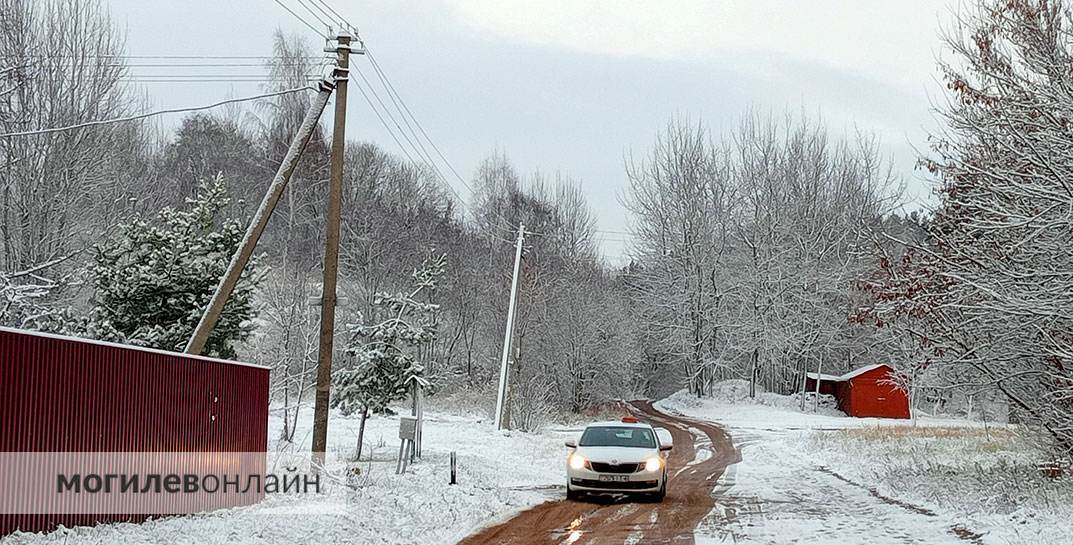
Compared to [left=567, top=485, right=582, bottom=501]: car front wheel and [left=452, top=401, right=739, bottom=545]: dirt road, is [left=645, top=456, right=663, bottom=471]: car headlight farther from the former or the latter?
[left=567, top=485, right=582, bottom=501]: car front wheel

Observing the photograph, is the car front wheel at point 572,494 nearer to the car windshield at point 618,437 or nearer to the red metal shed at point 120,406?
the car windshield at point 618,437

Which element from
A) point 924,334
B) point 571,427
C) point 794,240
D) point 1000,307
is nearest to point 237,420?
point 1000,307

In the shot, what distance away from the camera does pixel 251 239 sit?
15320mm

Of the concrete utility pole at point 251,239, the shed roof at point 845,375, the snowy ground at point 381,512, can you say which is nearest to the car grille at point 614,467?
the snowy ground at point 381,512

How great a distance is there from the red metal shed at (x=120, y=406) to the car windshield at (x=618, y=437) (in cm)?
755

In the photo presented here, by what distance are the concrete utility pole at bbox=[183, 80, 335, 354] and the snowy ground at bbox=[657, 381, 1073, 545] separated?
8047 millimetres

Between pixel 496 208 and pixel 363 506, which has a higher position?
pixel 496 208

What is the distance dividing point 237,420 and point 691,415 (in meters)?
47.4

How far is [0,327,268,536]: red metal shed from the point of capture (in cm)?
886

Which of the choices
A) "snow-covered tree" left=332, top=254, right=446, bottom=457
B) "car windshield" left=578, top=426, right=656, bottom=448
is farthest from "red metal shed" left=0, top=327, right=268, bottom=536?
"snow-covered tree" left=332, top=254, right=446, bottom=457

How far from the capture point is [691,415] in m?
58.1

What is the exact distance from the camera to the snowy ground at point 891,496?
42.4ft

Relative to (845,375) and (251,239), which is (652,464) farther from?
(845,375)

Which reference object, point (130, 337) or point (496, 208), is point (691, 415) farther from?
point (130, 337)
